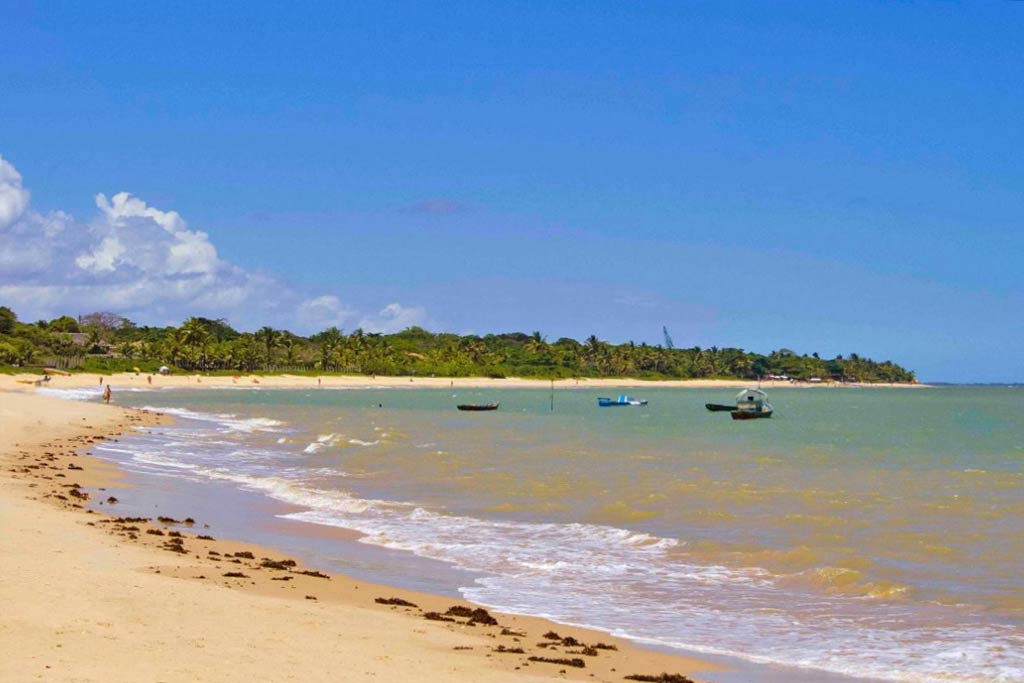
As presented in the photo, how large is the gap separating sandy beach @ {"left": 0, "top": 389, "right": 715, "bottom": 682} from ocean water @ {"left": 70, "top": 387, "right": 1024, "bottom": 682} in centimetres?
172

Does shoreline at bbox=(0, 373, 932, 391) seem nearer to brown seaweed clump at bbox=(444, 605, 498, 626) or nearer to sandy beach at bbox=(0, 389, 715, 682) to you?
sandy beach at bbox=(0, 389, 715, 682)

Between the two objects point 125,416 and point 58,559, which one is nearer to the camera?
point 58,559

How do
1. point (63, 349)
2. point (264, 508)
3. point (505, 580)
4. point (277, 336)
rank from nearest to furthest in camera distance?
point (505, 580) → point (264, 508) → point (63, 349) → point (277, 336)

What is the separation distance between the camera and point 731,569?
58.3 feet

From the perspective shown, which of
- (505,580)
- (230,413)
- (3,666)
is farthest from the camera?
(230,413)

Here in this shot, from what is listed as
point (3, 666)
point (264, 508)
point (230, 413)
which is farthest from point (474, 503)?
A: point (230, 413)

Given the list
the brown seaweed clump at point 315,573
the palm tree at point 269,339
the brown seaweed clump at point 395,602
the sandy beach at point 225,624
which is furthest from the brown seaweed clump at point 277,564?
the palm tree at point 269,339

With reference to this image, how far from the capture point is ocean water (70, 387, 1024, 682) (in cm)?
1329

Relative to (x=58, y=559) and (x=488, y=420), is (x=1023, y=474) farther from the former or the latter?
(x=488, y=420)

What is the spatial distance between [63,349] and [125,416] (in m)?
100

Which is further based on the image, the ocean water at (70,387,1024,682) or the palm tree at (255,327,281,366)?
the palm tree at (255,327,281,366)

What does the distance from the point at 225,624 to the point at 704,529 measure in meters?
14.0

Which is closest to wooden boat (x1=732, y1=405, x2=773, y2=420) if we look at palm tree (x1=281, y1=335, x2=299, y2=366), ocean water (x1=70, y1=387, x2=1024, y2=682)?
ocean water (x1=70, y1=387, x2=1024, y2=682)

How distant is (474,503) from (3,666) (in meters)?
18.6
